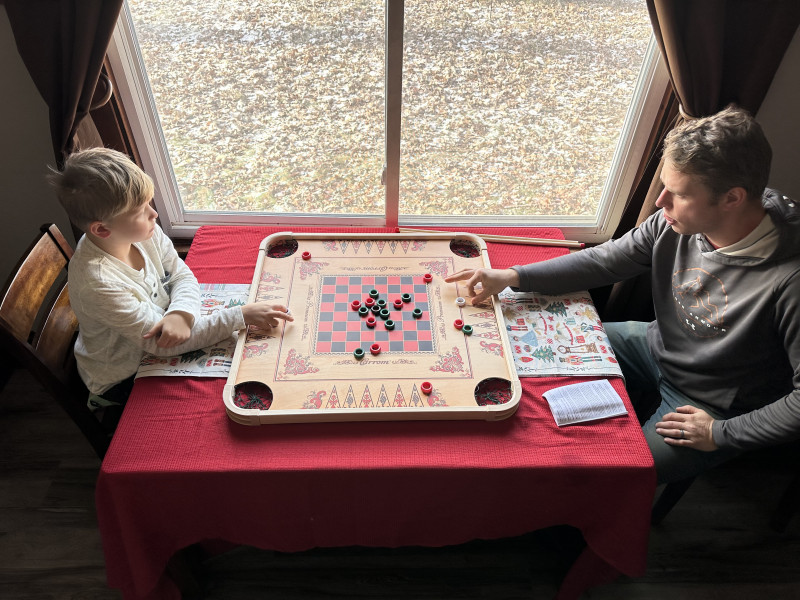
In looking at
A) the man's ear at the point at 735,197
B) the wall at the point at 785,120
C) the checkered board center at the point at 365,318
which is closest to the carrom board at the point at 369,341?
the checkered board center at the point at 365,318

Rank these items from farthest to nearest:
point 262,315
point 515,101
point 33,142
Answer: point 515,101 → point 33,142 → point 262,315

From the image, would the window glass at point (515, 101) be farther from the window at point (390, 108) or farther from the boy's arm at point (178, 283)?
the boy's arm at point (178, 283)

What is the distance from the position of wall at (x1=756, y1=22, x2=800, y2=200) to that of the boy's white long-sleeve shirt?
5.75 ft

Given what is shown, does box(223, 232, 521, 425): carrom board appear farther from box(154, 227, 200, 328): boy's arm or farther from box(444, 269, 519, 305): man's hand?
box(154, 227, 200, 328): boy's arm

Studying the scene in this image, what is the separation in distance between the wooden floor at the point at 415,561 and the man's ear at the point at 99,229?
39.3 inches

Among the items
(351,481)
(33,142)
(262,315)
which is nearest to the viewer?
(351,481)

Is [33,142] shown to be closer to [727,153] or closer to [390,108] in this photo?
[390,108]

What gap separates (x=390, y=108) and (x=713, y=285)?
1.13 m

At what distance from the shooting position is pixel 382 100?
6.44 ft

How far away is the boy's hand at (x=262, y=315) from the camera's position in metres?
1.48

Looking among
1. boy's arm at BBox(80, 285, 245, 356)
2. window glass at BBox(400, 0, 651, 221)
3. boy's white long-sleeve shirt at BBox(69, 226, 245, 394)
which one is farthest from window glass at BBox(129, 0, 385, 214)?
boy's arm at BBox(80, 285, 245, 356)

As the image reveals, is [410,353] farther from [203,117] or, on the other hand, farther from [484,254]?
[203,117]

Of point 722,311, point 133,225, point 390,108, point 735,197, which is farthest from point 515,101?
point 133,225

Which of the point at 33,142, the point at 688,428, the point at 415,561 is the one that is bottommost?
the point at 415,561
